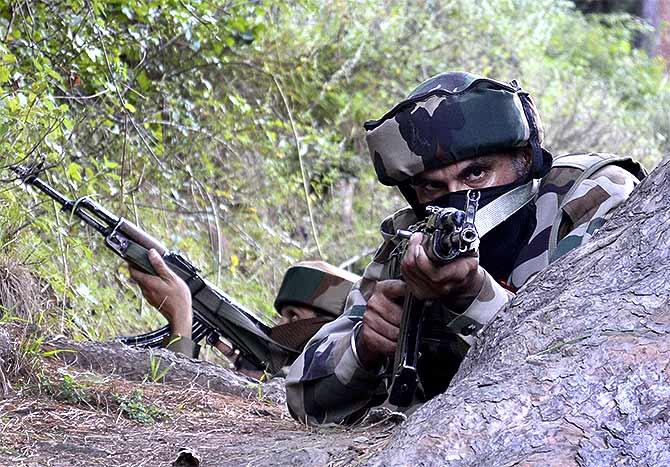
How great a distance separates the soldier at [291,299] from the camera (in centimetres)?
538

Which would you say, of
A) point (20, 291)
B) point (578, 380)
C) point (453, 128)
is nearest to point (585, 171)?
point (453, 128)

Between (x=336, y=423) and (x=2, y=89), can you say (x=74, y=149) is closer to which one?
(x=2, y=89)

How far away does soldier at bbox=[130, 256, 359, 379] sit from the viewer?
538 centimetres

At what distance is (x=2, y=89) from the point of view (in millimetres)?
4848

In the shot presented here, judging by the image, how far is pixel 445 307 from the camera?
2779 millimetres

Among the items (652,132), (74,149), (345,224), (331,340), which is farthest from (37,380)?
(652,132)

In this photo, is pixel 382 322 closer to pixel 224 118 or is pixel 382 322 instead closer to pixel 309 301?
pixel 309 301

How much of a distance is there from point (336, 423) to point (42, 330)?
5.51 ft

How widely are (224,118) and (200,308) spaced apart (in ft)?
7.79

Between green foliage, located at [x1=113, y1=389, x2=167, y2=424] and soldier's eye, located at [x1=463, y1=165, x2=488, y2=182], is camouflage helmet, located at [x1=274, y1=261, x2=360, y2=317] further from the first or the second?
soldier's eye, located at [x1=463, y1=165, x2=488, y2=182]

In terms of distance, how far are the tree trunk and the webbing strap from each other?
1.87ft

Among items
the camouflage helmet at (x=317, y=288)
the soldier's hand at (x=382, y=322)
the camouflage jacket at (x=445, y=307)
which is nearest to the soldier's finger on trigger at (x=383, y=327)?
the soldier's hand at (x=382, y=322)

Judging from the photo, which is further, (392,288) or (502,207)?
(502,207)

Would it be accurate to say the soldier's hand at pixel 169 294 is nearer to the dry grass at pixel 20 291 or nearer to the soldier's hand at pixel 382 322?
the dry grass at pixel 20 291
